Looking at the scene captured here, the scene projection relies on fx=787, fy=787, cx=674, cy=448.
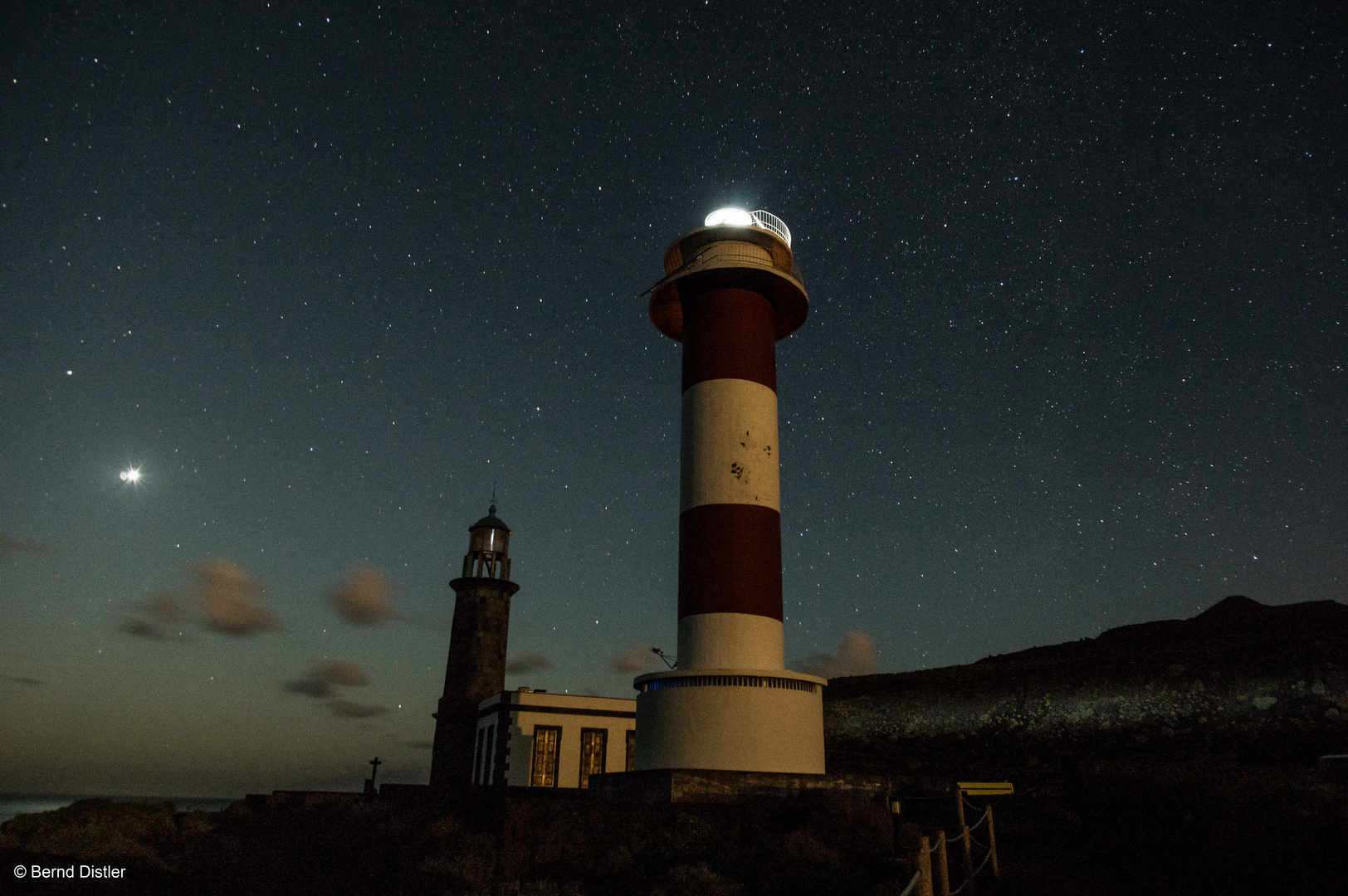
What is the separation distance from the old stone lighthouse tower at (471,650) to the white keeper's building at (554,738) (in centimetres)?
279

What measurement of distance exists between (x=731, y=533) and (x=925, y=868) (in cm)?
662

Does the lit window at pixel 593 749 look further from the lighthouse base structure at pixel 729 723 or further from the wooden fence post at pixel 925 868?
the wooden fence post at pixel 925 868

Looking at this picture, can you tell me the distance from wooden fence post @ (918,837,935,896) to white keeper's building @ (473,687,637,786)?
1697 cm

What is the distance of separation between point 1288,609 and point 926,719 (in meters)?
10.2

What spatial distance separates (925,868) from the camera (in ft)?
24.6

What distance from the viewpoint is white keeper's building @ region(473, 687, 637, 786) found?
77.0 ft

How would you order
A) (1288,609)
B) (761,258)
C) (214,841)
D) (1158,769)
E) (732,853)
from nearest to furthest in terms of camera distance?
(732,853)
(1158,769)
(761,258)
(214,841)
(1288,609)

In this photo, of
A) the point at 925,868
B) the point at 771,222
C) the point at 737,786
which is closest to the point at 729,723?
the point at 737,786

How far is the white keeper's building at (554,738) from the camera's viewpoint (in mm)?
23484

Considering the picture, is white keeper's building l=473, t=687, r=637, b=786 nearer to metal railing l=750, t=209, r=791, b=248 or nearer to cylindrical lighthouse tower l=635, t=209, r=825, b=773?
cylindrical lighthouse tower l=635, t=209, r=825, b=773

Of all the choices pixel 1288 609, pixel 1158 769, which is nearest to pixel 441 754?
pixel 1158 769

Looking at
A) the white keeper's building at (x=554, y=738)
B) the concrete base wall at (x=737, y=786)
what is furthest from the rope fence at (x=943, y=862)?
the white keeper's building at (x=554, y=738)

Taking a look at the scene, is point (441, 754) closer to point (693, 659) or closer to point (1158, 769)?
point (693, 659)

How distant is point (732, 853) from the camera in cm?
988
